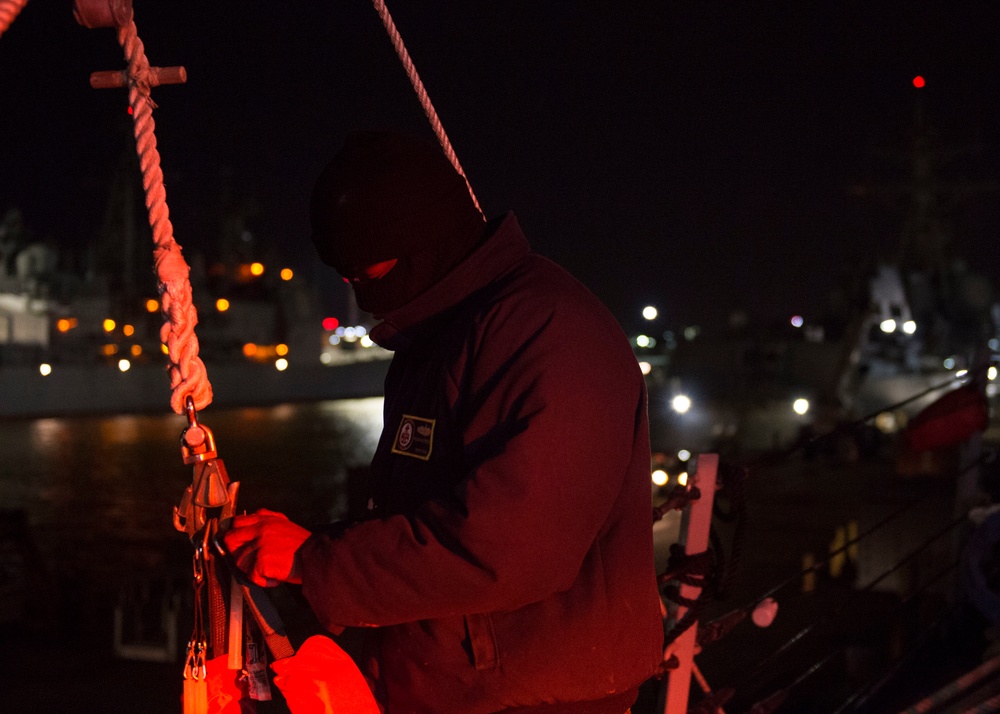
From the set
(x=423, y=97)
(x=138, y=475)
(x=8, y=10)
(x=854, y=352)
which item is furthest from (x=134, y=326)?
(x=8, y=10)

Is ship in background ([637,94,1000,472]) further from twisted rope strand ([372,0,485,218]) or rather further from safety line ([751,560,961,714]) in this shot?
twisted rope strand ([372,0,485,218])

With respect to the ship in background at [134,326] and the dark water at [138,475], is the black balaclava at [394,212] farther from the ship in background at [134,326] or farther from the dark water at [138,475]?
the ship in background at [134,326]

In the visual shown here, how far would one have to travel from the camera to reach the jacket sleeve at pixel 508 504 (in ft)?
5.38

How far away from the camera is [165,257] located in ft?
7.45

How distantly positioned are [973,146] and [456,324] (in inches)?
2291

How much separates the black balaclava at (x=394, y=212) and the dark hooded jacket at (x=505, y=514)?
52 mm

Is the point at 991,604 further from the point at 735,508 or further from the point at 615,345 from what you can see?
the point at 615,345

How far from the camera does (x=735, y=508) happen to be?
3512 millimetres

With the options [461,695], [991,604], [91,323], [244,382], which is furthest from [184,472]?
[91,323]

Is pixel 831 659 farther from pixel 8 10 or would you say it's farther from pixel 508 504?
pixel 8 10

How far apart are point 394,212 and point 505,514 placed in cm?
58

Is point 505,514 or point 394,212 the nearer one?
point 505,514

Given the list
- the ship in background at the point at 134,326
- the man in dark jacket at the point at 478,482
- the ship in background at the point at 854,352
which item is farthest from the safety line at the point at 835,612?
the ship in background at the point at 134,326

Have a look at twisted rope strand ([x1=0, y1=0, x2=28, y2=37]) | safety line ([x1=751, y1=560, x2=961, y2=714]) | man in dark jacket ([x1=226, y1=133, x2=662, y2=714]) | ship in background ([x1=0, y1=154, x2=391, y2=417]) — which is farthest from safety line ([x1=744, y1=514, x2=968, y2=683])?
Answer: ship in background ([x1=0, y1=154, x2=391, y2=417])
